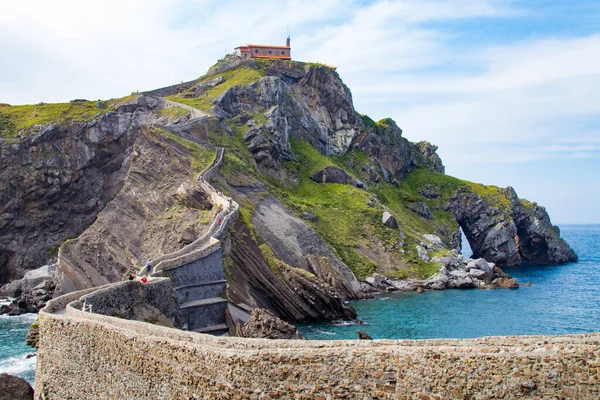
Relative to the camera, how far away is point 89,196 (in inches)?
3543

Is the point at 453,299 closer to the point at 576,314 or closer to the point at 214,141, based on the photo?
the point at 576,314

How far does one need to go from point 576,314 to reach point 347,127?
72.6m

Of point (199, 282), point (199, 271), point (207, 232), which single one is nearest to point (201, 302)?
point (199, 282)

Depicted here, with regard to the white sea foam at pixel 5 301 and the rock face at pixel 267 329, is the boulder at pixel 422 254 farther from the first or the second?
the white sea foam at pixel 5 301

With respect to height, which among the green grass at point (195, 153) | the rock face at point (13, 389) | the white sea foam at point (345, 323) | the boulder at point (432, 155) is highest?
the boulder at point (432, 155)

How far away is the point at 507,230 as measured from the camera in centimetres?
11500

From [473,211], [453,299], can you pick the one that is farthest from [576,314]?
[473,211]

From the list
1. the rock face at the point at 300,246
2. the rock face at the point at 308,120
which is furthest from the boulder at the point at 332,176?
the rock face at the point at 300,246

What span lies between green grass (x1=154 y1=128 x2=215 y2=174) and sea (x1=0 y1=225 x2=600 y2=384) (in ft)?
83.2

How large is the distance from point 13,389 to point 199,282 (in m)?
18.5

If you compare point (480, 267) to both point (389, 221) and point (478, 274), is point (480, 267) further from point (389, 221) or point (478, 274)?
point (389, 221)

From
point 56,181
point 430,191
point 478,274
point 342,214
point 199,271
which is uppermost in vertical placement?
point 56,181

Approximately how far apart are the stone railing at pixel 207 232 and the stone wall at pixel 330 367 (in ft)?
66.6

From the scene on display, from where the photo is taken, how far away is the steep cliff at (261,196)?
202 ft
